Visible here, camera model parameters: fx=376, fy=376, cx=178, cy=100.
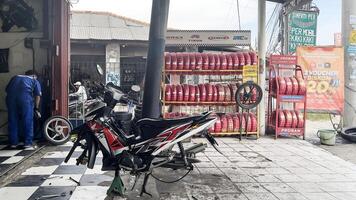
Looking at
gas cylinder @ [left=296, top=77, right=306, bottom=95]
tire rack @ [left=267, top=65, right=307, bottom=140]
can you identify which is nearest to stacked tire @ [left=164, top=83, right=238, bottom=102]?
tire rack @ [left=267, top=65, right=307, bottom=140]

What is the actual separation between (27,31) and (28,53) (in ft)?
1.52

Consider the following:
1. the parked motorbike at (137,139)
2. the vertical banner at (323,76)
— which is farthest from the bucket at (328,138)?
the parked motorbike at (137,139)

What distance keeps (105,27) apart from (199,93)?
919cm

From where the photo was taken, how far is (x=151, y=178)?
16.6 ft

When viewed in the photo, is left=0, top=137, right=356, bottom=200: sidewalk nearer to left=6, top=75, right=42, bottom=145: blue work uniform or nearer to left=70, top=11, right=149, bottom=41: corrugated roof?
left=6, top=75, right=42, bottom=145: blue work uniform

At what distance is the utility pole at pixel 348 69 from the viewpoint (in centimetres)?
879

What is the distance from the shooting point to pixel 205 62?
8.52m

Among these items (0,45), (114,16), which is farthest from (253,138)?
(114,16)

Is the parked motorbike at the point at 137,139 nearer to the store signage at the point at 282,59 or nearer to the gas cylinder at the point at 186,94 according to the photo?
the gas cylinder at the point at 186,94

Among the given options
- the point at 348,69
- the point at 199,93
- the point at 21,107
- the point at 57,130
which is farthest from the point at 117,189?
the point at 348,69

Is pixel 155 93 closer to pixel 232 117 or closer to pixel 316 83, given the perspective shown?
pixel 232 117

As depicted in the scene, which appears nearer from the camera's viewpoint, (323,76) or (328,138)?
(328,138)

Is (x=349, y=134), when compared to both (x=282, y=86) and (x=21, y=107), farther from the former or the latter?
(x=21, y=107)

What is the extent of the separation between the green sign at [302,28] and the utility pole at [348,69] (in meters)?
4.34
